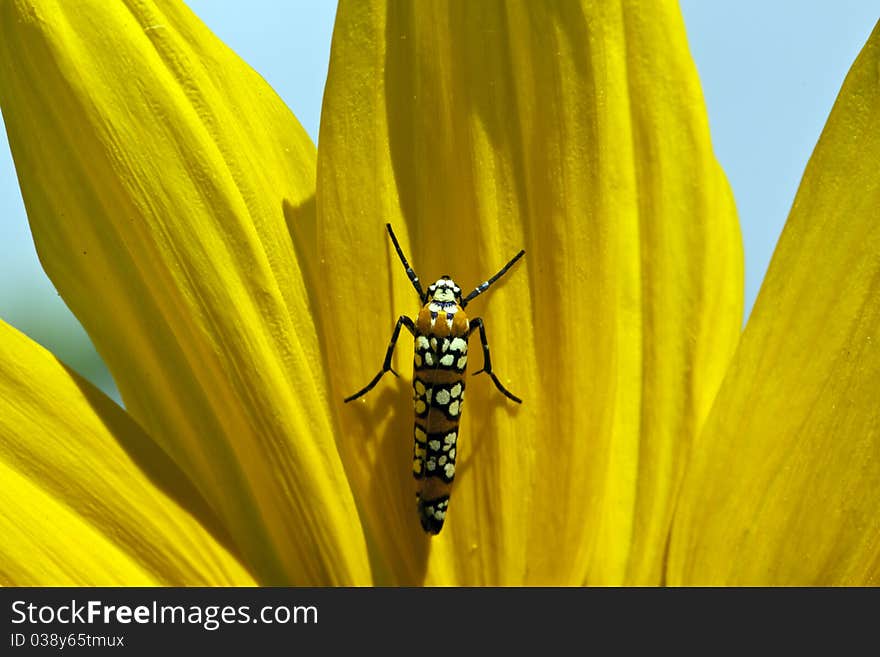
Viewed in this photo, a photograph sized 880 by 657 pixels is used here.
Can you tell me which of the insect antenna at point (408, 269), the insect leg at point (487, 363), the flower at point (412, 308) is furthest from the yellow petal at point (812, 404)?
the insect antenna at point (408, 269)

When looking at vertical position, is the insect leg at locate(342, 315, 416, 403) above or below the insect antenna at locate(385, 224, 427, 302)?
below

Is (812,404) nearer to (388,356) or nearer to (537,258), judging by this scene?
(537,258)

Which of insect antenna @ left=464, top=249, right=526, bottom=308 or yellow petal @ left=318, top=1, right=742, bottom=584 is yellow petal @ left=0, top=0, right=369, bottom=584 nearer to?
yellow petal @ left=318, top=1, right=742, bottom=584

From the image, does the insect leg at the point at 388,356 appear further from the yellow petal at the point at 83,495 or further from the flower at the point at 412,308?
the yellow petal at the point at 83,495

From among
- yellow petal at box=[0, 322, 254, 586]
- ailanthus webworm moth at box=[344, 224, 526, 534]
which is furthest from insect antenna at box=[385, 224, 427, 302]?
yellow petal at box=[0, 322, 254, 586]

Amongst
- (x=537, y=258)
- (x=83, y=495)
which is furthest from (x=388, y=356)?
(x=83, y=495)

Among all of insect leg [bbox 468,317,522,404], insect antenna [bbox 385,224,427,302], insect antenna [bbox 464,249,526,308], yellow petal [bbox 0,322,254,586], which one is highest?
insect antenna [bbox 385,224,427,302]
